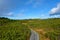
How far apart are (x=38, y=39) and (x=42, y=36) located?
2467 millimetres

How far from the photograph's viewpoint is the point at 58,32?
3170cm

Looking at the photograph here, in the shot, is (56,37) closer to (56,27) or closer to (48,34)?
(48,34)

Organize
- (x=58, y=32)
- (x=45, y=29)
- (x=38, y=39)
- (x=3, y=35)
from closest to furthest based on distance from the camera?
(x=38, y=39), (x=3, y=35), (x=58, y=32), (x=45, y=29)

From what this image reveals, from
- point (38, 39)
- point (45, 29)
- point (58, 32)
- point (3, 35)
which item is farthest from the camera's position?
point (45, 29)

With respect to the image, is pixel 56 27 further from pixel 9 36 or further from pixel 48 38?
pixel 9 36

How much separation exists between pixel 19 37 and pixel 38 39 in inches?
131

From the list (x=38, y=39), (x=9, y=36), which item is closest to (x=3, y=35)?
(x=9, y=36)

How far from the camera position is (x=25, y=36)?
29.1 m

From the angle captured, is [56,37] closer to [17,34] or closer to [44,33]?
[44,33]

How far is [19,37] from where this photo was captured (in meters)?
28.4

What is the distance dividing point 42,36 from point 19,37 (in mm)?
4165

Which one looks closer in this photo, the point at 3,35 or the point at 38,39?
the point at 38,39

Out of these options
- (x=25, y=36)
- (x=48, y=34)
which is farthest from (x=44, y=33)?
(x=25, y=36)

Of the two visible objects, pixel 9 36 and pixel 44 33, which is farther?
pixel 44 33
